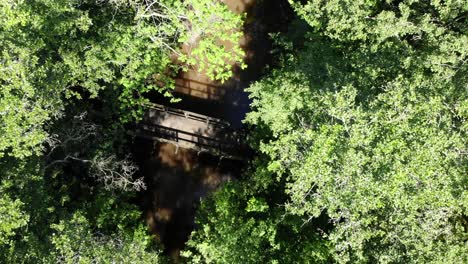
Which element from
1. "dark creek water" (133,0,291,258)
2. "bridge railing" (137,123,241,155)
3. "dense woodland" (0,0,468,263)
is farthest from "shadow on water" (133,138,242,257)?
"dense woodland" (0,0,468,263)

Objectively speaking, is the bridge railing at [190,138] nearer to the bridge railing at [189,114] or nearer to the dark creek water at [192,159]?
the bridge railing at [189,114]

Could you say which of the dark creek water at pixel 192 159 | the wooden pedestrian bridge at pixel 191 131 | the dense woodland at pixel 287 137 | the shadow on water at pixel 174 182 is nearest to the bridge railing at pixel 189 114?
the wooden pedestrian bridge at pixel 191 131

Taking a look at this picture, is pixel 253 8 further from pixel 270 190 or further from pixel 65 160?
pixel 65 160

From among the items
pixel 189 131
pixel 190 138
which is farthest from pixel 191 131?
pixel 190 138

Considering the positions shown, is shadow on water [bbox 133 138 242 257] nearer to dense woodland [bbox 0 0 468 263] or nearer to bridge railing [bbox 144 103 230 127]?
bridge railing [bbox 144 103 230 127]

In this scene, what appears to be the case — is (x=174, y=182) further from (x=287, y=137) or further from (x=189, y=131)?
(x=287, y=137)

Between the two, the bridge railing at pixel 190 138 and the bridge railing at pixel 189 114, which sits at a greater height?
the bridge railing at pixel 189 114

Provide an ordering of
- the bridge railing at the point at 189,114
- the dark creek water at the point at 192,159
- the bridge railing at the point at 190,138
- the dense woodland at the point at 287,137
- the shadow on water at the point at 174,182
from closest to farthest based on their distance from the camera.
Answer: the dense woodland at the point at 287,137 → the bridge railing at the point at 189,114 → the bridge railing at the point at 190,138 → the shadow on water at the point at 174,182 → the dark creek water at the point at 192,159
